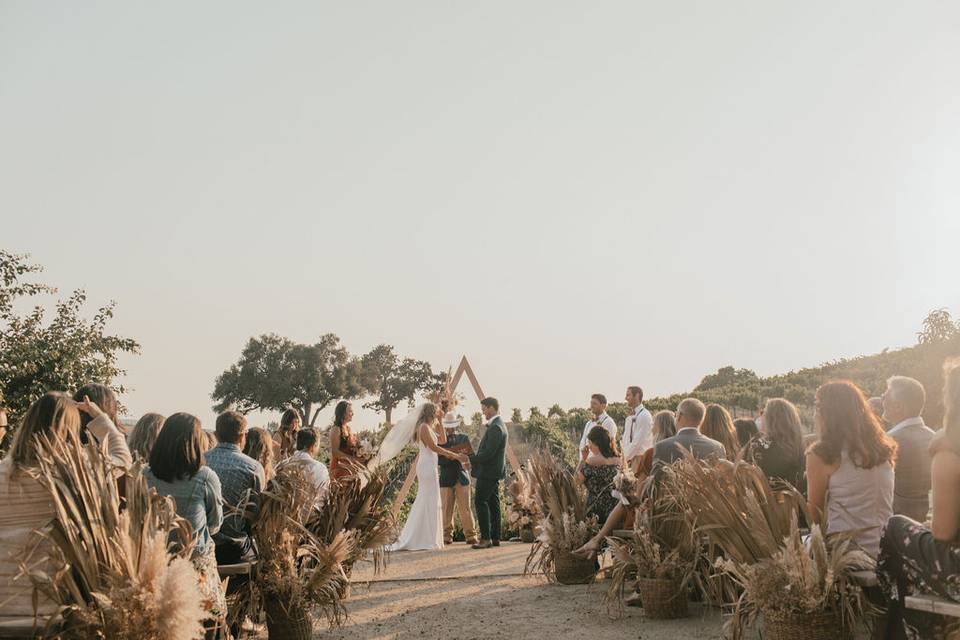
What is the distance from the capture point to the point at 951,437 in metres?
3.72

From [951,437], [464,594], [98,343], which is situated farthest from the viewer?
[98,343]

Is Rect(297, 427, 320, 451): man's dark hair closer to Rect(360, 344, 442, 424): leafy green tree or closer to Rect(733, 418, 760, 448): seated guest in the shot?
Rect(733, 418, 760, 448): seated guest

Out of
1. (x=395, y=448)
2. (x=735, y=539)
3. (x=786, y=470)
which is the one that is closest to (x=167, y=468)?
(x=735, y=539)

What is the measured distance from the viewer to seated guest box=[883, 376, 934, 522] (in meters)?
5.79

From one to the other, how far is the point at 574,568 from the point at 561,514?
52cm

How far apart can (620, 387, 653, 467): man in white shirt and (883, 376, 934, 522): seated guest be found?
4.41m

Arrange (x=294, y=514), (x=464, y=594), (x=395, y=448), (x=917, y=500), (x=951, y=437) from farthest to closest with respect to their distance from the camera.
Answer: (x=395, y=448)
(x=464, y=594)
(x=917, y=500)
(x=294, y=514)
(x=951, y=437)

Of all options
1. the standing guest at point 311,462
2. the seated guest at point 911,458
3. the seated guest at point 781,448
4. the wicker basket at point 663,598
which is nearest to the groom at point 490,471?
the standing guest at point 311,462

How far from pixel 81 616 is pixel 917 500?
17.1 feet

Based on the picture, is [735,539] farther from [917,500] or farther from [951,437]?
[917,500]

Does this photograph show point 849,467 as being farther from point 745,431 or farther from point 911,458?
point 745,431

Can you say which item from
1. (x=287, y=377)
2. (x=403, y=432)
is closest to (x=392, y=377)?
(x=287, y=377)

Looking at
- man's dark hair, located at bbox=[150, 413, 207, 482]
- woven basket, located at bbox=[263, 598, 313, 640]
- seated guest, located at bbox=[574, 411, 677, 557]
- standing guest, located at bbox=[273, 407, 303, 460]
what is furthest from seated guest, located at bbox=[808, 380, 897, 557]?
standing guest, located at bbox=[273, 407, 303, 460]

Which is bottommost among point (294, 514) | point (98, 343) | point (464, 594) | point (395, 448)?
point (464, 594)
